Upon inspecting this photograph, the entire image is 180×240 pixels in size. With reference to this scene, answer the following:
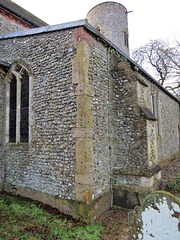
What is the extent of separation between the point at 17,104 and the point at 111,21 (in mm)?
14161

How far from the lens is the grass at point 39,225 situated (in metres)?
4.11

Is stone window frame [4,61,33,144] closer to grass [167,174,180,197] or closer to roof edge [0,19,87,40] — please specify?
roof edge [0,19,87,40]

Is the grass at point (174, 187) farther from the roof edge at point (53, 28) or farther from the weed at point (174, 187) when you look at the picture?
the roof edge at point (53, 28)

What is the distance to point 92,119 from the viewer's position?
5.19 metres

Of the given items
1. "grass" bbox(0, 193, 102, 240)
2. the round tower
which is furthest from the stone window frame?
the round tower

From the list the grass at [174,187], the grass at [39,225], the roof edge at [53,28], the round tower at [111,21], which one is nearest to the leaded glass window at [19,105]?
the roof edge at [53,28]

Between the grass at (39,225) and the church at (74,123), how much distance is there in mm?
278

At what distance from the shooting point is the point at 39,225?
4508 millimetres

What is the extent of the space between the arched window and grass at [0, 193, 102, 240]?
2439 millimetres

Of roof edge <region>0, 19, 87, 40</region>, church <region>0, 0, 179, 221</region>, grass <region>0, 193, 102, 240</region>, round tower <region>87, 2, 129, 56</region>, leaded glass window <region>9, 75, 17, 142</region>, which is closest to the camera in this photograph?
grass <region>0, 193, 102, 240</region>

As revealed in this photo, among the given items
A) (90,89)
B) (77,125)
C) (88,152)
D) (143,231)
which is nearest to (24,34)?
(90,89)

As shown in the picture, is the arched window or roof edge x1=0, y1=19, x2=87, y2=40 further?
the arched window

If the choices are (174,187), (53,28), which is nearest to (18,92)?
(53,28)

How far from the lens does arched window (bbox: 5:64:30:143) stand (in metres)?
6.76
